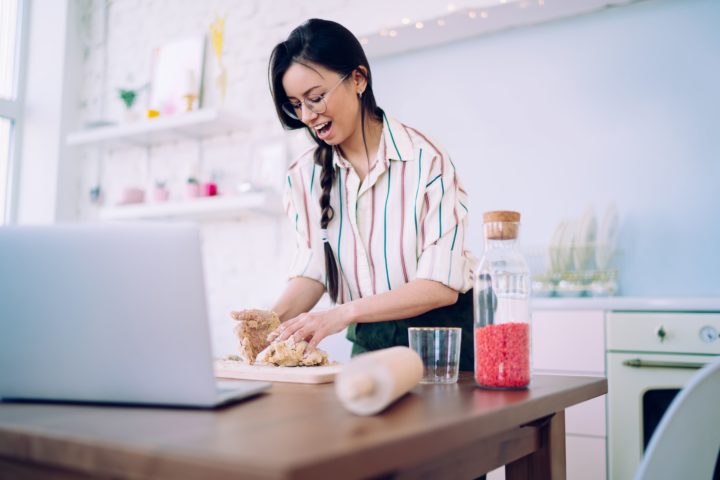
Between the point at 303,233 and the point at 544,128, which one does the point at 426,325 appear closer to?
the point at 303,233

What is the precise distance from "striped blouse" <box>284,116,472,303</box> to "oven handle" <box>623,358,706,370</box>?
3.16 feet

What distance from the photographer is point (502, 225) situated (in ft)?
3.22

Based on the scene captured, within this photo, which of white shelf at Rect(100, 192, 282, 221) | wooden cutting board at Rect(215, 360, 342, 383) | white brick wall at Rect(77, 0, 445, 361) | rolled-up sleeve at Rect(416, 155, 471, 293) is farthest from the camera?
white brick wall at Rect(77, 0, 445, 361)

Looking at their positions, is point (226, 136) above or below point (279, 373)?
above

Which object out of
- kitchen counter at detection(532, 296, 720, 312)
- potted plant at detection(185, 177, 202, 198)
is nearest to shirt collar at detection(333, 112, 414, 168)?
kitchen counter at detection(532, 296, 720, 312)

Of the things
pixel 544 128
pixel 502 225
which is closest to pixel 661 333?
pixel 544 128

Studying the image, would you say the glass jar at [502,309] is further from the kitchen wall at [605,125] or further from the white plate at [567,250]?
the kitchen wall at [605,125]

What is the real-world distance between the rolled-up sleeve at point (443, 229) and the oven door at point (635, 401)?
1007 millimetres

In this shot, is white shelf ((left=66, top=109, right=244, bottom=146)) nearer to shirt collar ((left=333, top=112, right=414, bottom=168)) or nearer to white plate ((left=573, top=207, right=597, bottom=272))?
white plate ((left=573, top=207, right=597, bottom=272))

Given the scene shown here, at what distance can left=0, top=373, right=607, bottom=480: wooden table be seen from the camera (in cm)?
52

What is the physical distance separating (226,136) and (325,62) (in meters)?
2.21

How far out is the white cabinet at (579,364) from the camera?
2229mm

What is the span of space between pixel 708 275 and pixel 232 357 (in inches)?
78.3

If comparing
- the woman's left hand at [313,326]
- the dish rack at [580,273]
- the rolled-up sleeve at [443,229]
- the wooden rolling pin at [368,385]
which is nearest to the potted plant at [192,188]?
the dish rack at [580,273]
